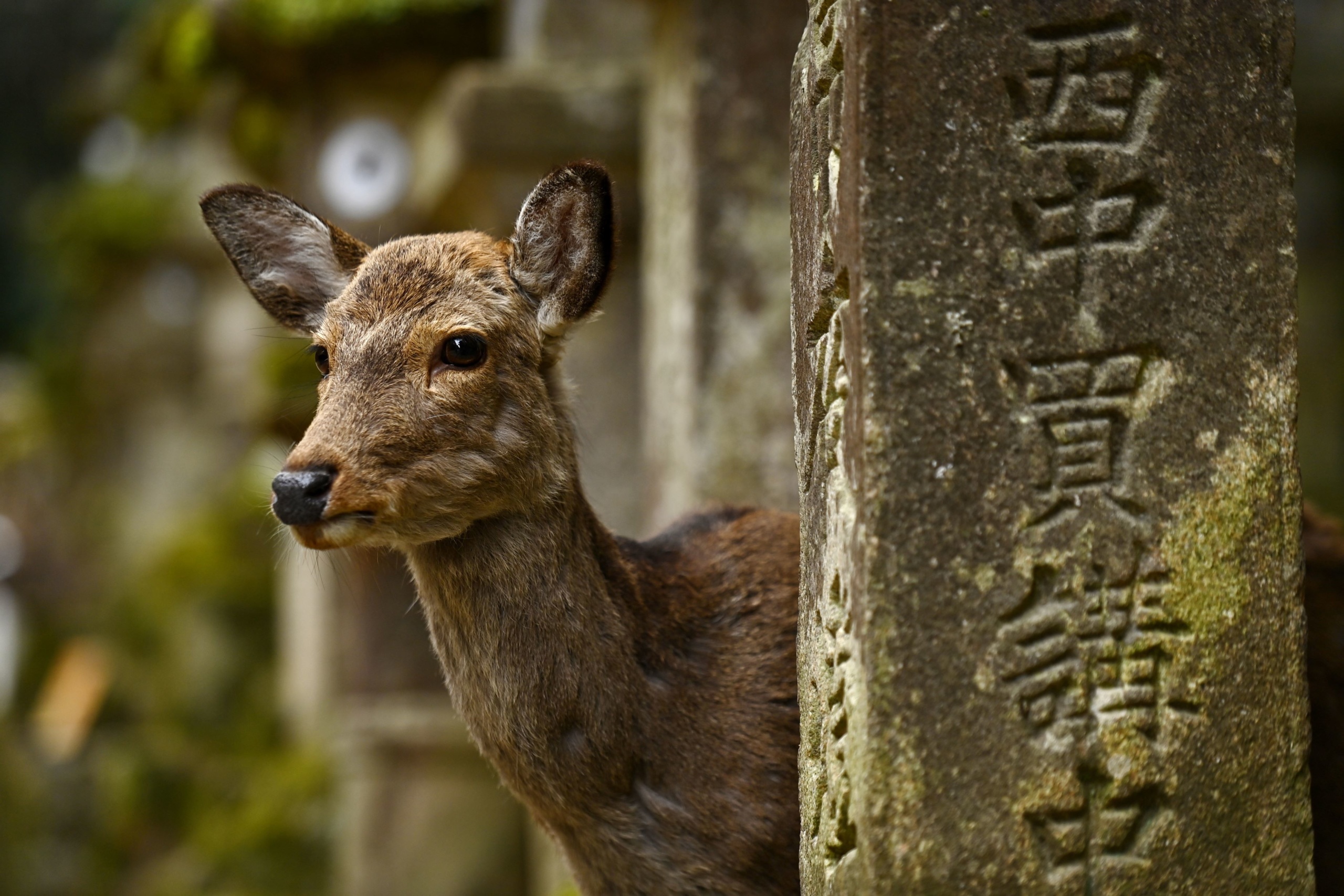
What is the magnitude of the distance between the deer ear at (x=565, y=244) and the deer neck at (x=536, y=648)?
47 centimetres

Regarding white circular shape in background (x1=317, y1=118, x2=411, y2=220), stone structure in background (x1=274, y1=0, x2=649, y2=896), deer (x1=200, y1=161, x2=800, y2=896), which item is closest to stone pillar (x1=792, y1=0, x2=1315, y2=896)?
deer (x1=200, y1=161, x2=800, y2=896)

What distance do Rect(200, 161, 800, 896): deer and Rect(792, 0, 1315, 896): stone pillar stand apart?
2.07 ft

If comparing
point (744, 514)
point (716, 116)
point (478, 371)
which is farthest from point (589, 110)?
point (478, 371)

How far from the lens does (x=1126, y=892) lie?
263 cm

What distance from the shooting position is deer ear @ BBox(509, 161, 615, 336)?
334cm

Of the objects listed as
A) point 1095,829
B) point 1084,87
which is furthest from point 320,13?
point 1095,829

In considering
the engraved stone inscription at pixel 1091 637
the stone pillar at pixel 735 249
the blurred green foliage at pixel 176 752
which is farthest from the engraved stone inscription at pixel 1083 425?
the blurred green foliage at pixel 176 752

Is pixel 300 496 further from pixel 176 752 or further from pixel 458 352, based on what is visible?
pixel 176 752

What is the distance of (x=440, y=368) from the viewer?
325cm

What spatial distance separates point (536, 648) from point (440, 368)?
0.68 m

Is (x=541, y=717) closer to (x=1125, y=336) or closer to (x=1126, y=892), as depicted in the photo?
(x=1126, y=892)

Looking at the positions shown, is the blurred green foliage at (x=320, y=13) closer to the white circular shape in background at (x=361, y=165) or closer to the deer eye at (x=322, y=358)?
the white circular shape in background at (x=361, y=165)

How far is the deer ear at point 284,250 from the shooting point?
366 cm

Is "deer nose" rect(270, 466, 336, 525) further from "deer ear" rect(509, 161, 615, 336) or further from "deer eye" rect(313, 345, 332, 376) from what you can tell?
"deer ear" rect(509, 161, 615, 336)
